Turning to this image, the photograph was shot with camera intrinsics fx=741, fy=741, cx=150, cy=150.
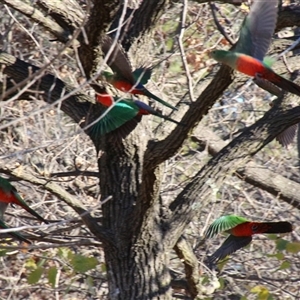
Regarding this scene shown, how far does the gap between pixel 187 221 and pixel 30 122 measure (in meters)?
2.14

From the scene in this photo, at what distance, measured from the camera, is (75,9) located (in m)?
4.17

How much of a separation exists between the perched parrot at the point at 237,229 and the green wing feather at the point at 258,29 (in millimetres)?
1221

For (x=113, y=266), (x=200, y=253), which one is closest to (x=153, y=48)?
(x=200, y=253)

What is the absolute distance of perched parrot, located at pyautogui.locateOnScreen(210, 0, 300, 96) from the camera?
3164 millimetres

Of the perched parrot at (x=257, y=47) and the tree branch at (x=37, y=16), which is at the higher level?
the tree branch at (x=37, y=16)

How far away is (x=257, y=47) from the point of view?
330 centimetres

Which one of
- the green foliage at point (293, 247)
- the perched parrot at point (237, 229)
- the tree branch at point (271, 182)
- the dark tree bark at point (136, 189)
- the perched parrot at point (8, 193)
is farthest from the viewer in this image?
the tree branch at point (271, 182)

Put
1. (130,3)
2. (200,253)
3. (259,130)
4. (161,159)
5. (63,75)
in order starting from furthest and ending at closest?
(63,75), (200,253), (130,3), (259,130), (161,159)

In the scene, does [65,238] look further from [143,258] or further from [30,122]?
[30,122]

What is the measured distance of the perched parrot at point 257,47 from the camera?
3.16 meters

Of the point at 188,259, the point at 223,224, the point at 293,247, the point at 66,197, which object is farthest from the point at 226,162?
the point at 66,197

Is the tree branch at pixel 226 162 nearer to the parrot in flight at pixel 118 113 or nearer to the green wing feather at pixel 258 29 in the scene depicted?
the parrot in flight at pixel 118 113

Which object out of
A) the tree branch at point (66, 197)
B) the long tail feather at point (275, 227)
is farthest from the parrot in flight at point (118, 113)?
the long tail feather at point (275, 227)

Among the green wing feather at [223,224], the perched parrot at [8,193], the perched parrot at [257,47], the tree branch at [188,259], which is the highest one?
the perched parrot at [257,47]
